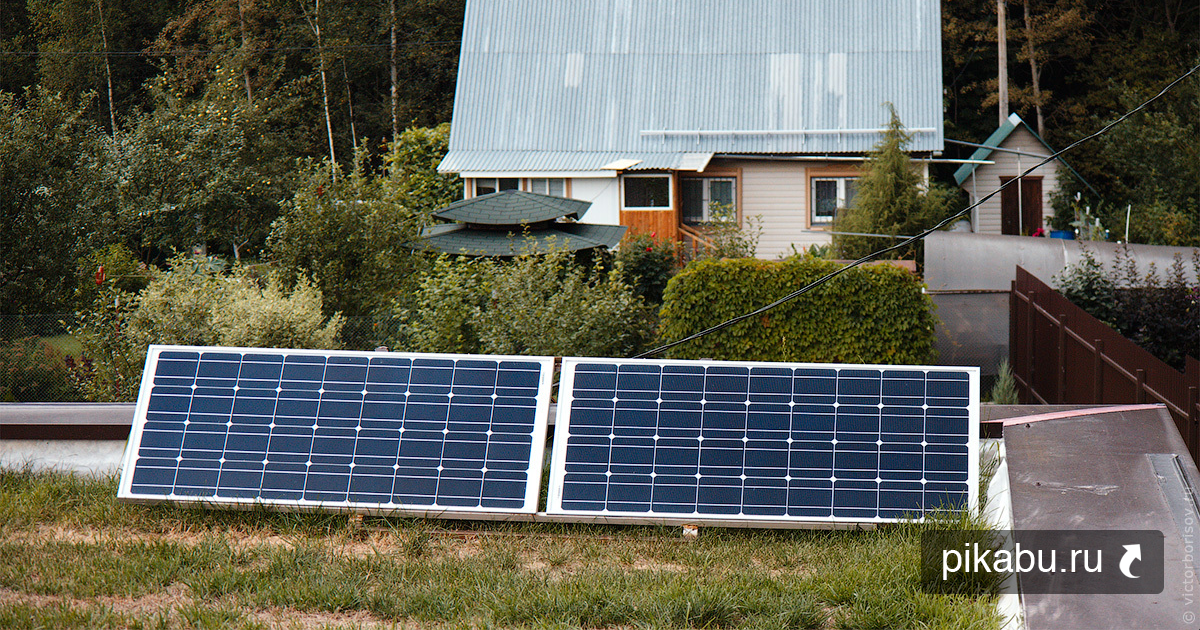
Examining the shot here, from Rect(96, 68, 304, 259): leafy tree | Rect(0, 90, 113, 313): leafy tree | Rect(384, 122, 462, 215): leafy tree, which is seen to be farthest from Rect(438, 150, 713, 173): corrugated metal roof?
Rect(0, 90, 113, 313): leafy tree

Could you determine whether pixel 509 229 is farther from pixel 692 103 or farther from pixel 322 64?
pixel 322 64

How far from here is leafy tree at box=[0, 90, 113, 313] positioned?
1414 cm

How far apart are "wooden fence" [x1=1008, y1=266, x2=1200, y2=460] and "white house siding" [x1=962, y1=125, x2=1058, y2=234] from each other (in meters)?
17.4

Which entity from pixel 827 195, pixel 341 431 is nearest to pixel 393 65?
pixel 827 195

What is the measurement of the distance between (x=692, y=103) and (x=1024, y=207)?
1202 centimetres

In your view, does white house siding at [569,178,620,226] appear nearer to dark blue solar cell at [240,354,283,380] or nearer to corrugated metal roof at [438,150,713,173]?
corrugated metal roof at [438,150,713,173]

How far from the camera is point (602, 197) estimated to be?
2600cm

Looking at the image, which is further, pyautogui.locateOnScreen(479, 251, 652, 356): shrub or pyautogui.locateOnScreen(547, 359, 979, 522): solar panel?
pyautogui.locateOnScreen(479, 251, 652, 356): shrub

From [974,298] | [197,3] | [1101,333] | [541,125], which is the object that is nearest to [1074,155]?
[541,125]

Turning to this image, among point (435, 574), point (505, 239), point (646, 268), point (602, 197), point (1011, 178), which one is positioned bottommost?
point (435, 574)

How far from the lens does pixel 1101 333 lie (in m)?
9.49

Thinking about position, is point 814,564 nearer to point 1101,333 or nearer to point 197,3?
point 1101,333

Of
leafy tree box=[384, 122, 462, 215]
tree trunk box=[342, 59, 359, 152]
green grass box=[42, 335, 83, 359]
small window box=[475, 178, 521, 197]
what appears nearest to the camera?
green grass box=[42, 335, 83, 359]

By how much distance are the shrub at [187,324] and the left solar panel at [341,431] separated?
3136mm
